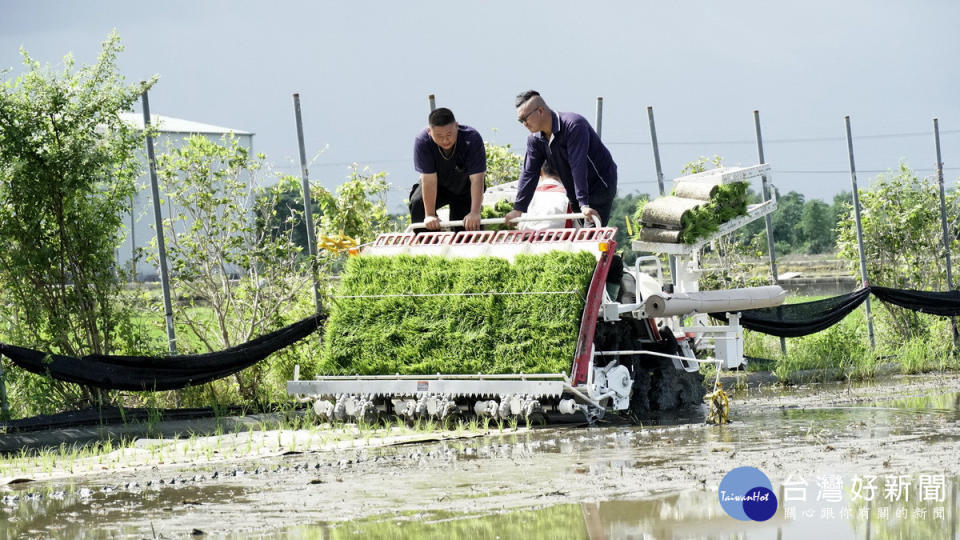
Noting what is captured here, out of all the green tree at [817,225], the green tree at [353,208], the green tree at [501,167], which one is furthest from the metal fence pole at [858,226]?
the green tree at [817,225]

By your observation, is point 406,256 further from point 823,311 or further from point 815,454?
point 823,311

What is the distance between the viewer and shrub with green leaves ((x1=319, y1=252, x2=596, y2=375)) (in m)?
10.4

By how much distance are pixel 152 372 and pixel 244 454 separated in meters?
2.30

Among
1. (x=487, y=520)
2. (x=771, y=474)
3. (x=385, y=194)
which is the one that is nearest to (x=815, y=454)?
(x=771, y=474)

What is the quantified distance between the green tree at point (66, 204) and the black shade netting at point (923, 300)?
987cm

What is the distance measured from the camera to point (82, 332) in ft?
38.5

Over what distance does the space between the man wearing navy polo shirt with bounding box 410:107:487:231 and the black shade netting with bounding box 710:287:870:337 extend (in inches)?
189

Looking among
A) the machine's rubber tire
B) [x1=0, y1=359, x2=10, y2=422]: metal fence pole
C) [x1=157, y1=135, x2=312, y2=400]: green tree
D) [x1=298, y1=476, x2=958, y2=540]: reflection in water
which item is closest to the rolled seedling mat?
the machine's rubber tire

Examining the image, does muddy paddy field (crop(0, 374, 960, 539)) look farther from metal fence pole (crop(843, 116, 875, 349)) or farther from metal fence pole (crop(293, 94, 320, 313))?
metal fence pole (crop(843, 116, 875, 349))

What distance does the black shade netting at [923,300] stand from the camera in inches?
627

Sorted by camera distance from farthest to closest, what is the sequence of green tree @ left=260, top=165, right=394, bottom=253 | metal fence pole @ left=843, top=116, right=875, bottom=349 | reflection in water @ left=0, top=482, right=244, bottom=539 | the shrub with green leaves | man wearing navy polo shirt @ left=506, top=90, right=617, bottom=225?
metal fence pole @ left=843, top=116, right=875, bottom=349, green tree @ left=260, top=165, right=394, bottom=253, man wearing navy polo shirt @ left=506, top=90, right=617, bottom=225, the shrub with green leaves, reflection in water @ left=0, top=482, right=244, bottom=539

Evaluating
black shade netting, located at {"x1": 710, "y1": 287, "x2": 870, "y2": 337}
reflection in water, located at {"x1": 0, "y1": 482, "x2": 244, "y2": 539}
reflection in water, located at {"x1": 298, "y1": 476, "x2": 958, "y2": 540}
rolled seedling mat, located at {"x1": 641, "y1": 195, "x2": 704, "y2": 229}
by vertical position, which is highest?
rolled seedling mat, located at {"x1": 641, "y1": 195, "x2": 704, "y2": 229}

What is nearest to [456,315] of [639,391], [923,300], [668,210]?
[639,391]

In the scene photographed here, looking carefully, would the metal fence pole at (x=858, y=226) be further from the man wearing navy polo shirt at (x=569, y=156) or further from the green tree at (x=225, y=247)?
the green tree at (x=225, y=247)
